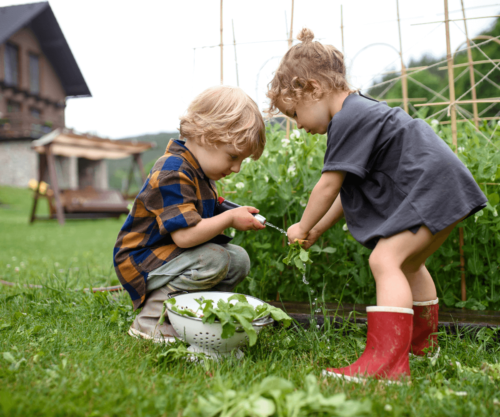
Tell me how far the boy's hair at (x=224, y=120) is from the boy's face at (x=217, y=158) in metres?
0.02

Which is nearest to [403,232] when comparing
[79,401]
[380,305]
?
[380,305]

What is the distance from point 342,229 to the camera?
2.00 metres

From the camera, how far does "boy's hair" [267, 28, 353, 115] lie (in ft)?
5.03

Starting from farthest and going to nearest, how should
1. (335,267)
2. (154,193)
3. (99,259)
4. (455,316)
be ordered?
1. (99,259)
2. (335,267)
3. (455,316)
4. (154,193)

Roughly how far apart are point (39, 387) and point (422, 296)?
1.33m

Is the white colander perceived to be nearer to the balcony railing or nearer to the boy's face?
the boy's face

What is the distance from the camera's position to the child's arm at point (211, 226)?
1.50m

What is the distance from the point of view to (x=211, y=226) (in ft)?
4.94

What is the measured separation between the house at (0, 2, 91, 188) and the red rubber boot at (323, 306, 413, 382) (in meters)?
18.0

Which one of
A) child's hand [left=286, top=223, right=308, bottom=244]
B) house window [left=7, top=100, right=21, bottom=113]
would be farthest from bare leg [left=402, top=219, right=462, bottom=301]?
house window [left=7, top=100, right=21, bottom=113]

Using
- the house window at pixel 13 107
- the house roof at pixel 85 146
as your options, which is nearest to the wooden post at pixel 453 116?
the house roof at pixel 85 146

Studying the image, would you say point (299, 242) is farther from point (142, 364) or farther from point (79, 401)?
point (79, 401)

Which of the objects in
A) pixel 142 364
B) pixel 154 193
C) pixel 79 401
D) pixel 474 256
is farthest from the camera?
pixel 474 256

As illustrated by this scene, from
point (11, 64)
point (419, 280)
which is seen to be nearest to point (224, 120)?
point (419, 280)
